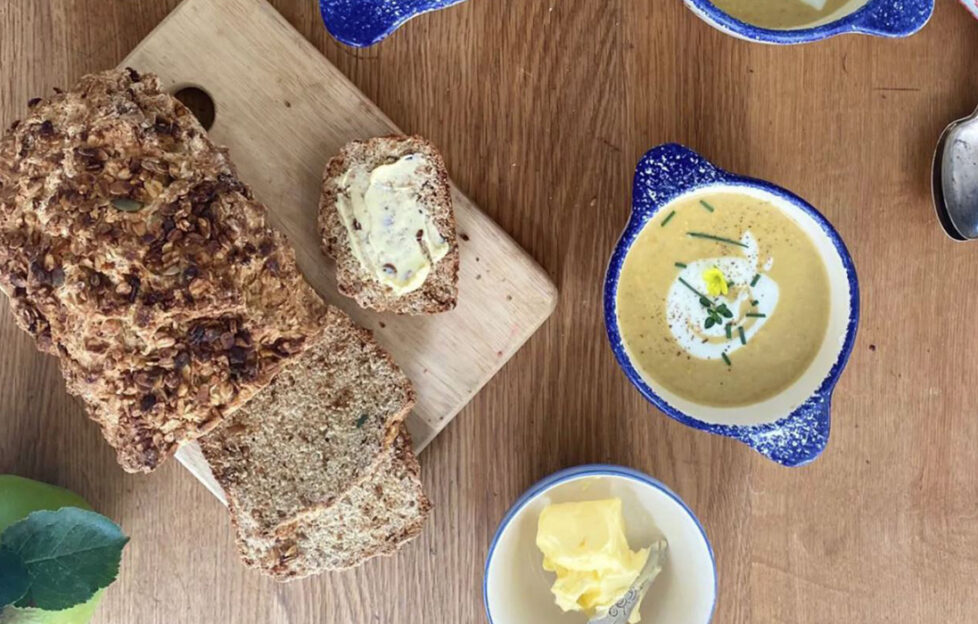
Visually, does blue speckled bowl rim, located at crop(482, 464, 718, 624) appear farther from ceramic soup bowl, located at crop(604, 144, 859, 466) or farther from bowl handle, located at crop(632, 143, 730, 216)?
bowl handle, located at crop(632, 143, 730, 216)

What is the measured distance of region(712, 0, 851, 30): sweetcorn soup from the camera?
1673 mm

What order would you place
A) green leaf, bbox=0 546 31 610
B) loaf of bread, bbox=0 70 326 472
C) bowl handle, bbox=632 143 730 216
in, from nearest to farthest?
1. loaf of bread, bbox=0 70 326 472
2. green leaf, bbox=0 546 31 610
3. bowl handle, bbox=632 143 730 216

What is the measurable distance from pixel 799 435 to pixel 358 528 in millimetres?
859

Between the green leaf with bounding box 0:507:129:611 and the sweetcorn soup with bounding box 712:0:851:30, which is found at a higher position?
the sweetcorn soup with bounding box 712:0:851:30

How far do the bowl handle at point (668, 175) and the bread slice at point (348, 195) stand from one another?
0.36m

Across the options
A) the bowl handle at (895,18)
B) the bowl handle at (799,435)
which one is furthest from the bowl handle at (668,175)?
the bowl handle at (799,435)

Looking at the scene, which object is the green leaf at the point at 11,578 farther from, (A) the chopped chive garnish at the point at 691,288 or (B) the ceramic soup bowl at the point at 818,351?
(A) the chopped chive garnish at the point at 691,288

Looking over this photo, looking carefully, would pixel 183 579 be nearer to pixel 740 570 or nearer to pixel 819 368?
pixel 740 570

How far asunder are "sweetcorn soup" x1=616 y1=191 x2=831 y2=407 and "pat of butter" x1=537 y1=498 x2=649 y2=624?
280 millimetres

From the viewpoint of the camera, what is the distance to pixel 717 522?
1.85 meters

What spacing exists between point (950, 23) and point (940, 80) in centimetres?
12

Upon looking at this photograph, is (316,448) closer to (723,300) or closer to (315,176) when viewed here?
(315,176)

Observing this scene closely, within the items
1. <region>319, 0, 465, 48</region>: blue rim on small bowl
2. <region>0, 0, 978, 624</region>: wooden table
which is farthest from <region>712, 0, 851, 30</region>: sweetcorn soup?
<region>319, 0, 465, 48</region>: blue rim on small bowl

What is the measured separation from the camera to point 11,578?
1512 millimetres
